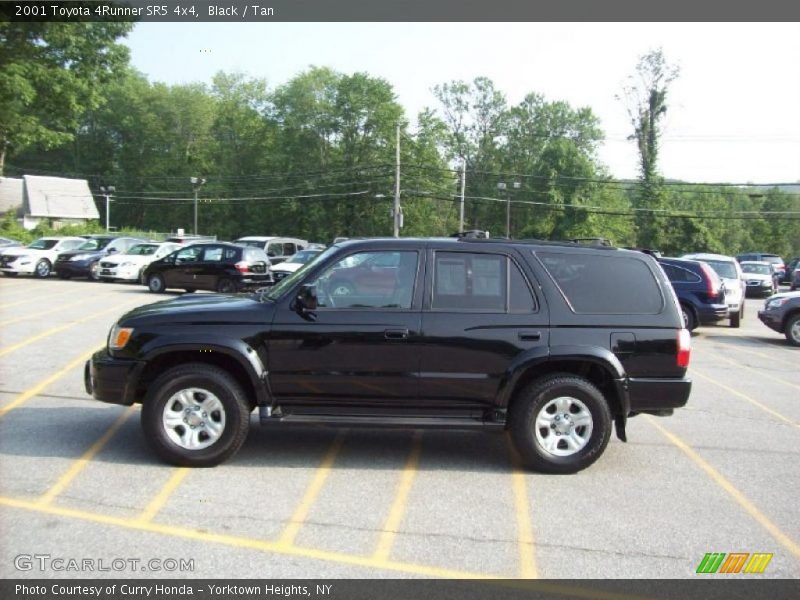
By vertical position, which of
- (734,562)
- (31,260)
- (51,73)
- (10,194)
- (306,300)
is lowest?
(734,562)

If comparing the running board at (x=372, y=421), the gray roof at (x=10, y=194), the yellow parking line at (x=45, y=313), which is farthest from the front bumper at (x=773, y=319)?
the gray roof at (x=10, y=194)

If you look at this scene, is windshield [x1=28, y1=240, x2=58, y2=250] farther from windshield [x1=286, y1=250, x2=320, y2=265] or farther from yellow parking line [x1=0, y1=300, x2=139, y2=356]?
yellow parking line [x1=0, y1=300, x2=139, y2=356]

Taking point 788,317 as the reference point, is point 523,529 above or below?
below

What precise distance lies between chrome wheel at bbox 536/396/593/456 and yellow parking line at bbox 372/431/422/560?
3.47ft

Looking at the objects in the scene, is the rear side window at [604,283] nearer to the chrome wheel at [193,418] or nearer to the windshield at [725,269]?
the chrome wheel at [193,418]

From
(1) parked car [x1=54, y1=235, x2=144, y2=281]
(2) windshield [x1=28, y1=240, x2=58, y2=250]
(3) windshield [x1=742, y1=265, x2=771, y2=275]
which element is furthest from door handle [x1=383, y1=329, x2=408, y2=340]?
(3) windshield [x1=742, y1=265, x2=771, y2=275]

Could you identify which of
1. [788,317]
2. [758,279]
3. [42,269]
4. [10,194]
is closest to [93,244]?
[42,269]

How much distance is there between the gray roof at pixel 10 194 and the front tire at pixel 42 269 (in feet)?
137

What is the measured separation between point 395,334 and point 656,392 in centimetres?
215

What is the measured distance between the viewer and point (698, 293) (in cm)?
1533

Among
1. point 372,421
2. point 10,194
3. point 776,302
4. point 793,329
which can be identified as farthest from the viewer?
point 10,194

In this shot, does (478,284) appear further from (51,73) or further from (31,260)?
(51,73)

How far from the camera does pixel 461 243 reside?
5.83 meters

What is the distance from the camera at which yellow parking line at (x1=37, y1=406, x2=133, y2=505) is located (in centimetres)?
486
